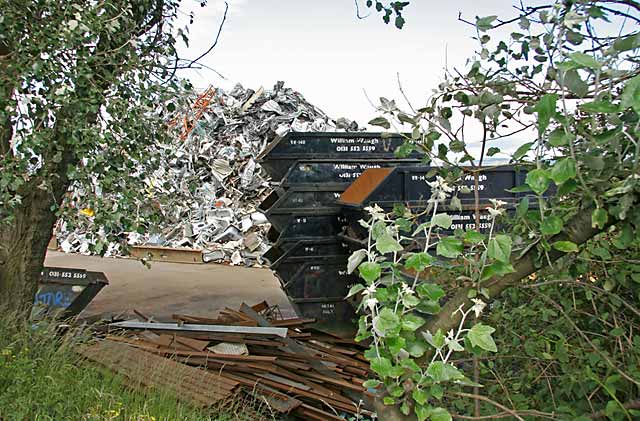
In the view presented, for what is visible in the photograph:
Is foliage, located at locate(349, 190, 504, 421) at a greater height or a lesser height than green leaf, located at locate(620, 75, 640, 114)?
lesser

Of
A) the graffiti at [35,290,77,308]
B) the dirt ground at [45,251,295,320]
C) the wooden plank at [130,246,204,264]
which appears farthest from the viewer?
the wooden plank at [130,246,204,264]

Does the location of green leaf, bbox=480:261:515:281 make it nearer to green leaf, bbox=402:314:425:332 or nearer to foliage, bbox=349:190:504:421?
foliage, bbox=349:190:504:421

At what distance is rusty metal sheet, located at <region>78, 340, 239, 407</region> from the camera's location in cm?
381

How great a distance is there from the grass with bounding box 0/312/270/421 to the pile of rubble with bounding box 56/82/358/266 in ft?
26.3

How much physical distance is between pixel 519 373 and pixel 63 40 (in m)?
2.81

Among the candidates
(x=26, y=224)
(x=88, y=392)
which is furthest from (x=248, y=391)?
(x=26, y=224)

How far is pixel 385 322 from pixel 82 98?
97.1 inches

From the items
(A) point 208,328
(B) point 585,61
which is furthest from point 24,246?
(B) point 585,61

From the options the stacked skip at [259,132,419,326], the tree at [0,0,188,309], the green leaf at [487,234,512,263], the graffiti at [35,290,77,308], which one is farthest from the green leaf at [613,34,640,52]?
the graffiti at [35,290,77,308]

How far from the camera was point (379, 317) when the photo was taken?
128 centimetres

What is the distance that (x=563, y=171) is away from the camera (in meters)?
1.22

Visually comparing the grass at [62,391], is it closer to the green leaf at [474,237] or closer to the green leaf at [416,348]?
the green leaf at [416,348]

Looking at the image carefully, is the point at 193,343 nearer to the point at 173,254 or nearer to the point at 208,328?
the point at 208,328

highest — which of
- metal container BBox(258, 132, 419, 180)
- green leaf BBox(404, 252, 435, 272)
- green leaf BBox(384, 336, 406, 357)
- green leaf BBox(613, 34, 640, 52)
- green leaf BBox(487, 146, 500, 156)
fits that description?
metal container BBox(258, 132, 419, 180)
